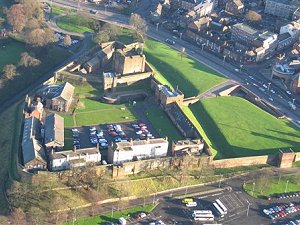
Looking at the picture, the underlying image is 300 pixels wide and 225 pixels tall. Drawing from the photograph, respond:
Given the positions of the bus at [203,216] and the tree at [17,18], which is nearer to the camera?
the bus at [203,216]

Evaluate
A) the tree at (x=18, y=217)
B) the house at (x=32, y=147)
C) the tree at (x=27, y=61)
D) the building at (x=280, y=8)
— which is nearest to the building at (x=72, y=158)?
the house at (x=32, y=147)

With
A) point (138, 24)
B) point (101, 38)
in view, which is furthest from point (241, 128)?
point (138, 24)

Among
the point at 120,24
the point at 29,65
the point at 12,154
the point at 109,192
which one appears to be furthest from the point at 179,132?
the point at 120,24

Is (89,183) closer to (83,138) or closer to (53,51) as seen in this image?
(83,138)

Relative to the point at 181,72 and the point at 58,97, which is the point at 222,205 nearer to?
the point at 58,97

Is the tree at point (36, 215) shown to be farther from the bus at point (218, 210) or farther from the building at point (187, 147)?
the bus at point (218, 210)
